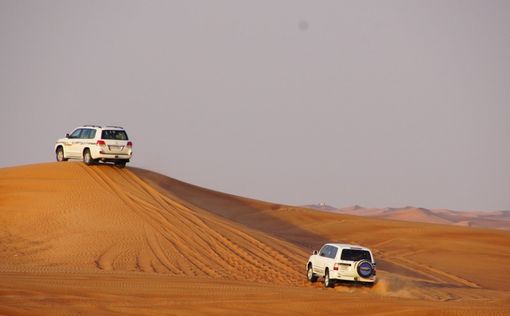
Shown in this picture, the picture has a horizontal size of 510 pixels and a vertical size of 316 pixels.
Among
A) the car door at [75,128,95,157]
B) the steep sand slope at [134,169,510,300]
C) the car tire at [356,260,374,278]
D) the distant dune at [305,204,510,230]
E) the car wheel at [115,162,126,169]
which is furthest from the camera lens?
the distant dune at [305,204,510,230]

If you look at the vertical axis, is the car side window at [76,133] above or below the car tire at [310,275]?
above

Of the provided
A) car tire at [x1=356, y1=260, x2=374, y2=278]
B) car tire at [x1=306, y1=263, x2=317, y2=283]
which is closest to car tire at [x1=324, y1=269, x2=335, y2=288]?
car tire at [x1=356, y1=260, x2=374, y2=278]

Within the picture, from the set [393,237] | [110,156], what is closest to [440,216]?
[393,237]

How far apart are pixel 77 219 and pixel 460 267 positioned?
57.8 feet

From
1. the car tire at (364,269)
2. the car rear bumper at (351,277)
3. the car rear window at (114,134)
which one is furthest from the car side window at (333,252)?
the car rear window at (114,134)

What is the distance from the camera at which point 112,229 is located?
1667 inches

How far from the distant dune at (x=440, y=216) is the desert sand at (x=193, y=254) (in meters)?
91.1

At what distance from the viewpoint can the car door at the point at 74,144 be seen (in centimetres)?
4629

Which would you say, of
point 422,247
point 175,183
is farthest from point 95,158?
point 422,247

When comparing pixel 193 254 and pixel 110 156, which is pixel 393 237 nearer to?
pixel 110 156

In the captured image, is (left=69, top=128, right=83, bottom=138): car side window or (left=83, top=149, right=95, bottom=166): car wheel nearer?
(left=69, top=128, right=83, bottom=138): car side window

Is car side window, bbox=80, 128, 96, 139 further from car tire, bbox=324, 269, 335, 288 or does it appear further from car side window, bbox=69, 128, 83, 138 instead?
car tire, bbox=324, 269, 335, 288

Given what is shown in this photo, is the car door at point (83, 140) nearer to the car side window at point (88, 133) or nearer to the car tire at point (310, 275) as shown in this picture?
the car side window at point (88, 133)

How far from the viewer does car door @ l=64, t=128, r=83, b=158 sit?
152ft
